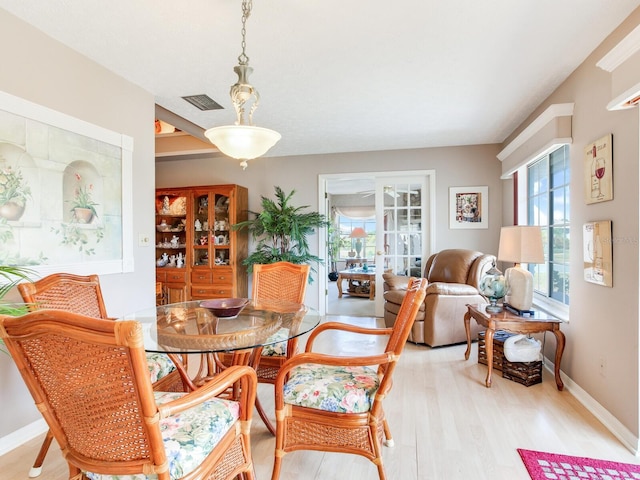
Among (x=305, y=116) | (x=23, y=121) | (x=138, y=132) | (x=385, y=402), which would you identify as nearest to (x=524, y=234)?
(x=385, y=402)

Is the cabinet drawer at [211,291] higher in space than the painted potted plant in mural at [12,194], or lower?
lower

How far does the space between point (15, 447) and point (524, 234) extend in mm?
3542

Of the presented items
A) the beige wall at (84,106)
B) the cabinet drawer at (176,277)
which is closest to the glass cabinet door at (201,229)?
the cabinet drawer at (176,277)

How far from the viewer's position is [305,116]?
3.64m

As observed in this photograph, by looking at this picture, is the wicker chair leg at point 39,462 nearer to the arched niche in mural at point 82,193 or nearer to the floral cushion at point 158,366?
the floral cushion at point 158,366

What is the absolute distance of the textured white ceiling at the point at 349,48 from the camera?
195cm

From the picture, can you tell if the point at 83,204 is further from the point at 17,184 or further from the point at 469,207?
the point at 469,207

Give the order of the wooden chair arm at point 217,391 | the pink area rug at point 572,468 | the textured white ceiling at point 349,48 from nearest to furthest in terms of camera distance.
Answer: the wooden chair arm at point 217,391
the pink area rug at point 572,468
the textured white ceiling at point 349,48

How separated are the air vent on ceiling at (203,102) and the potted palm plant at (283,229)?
1682mm

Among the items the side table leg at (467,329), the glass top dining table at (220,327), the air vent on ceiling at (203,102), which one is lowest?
the side table leg at (467,329)

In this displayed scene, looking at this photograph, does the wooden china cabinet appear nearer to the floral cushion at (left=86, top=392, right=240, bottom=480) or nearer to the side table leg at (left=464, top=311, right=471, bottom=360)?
the side table leg at (left=464, top=311, right=471, bottom=360)

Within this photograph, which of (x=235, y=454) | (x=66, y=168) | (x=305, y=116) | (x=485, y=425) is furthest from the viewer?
(x=305, y=116)

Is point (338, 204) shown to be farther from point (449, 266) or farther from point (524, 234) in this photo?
point (524, 234)

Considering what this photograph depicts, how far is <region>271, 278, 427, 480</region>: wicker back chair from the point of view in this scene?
1.52 metres
